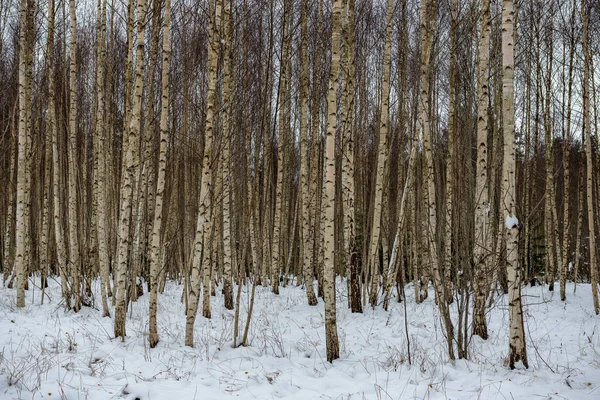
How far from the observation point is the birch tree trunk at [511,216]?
4.67m

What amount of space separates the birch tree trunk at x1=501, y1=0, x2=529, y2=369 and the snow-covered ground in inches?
12.4

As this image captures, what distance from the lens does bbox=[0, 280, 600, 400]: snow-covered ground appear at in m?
4.11

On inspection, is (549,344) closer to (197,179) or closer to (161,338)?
(161,338)

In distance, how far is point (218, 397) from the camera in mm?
4086

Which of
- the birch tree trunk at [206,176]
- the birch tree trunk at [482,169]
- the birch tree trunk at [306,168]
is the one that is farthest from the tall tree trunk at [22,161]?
the birch tree trunk at [482,169]

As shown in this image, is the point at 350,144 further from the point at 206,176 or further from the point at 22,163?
the point at 22,163

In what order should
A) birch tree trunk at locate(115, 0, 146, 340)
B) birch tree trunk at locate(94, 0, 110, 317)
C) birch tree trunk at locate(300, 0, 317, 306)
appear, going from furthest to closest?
birch tree trunk at locate(300, 0, 317, 306)
birch tree trunk at locate(94, 0, 110, 317)
birch tree trunk at locate(115, 0, 146, 340)

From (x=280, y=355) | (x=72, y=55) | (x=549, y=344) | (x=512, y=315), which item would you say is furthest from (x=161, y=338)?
(x=549, y=344)

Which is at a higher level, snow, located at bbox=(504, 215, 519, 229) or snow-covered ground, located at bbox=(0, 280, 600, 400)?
Answer: snow, located at bbox=(504, 215, 519, 229)

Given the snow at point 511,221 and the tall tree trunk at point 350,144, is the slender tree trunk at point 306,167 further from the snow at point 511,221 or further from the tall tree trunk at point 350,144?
the snow at point 511,221

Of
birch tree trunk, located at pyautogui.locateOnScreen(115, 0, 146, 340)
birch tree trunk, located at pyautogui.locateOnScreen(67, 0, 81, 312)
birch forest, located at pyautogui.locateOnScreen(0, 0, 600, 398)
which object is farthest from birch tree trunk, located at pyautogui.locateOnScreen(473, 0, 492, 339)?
birch tree trunk, located at pyautogui.locateOnScreen(67, 0, 81, 312)

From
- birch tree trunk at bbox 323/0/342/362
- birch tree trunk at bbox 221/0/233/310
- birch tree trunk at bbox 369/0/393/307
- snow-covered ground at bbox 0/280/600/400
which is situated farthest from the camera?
birch tree trunk at bbox 369/0/393/307

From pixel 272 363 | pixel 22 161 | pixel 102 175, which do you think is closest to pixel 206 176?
pixel 272 363

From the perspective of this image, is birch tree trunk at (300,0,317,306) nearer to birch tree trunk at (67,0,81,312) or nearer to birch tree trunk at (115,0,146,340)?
birch tree trunk at (115,0,146,340)
